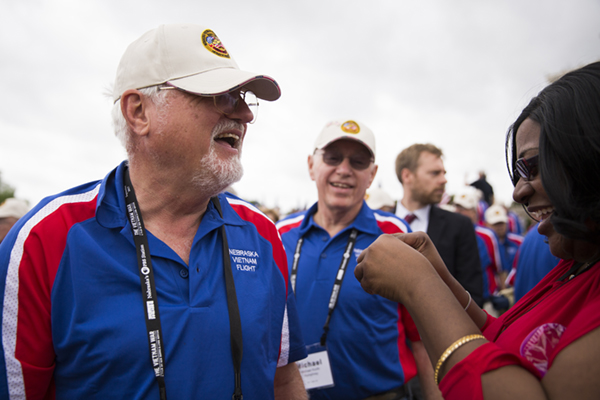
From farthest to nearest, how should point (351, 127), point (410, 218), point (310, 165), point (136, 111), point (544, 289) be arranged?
point (410, 218), point (310, 165), point (351, 127), point (136, 111), point (544, 289)

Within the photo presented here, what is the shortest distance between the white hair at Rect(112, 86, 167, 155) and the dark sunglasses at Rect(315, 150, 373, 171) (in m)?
1.83

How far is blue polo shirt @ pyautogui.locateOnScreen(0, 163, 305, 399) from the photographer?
1537 mm

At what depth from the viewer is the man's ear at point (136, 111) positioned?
6.45 ft

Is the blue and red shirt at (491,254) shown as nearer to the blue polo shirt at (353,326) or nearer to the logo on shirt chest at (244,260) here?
the blue polo shirt at (353,326)

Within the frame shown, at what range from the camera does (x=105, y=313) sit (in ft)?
5.22

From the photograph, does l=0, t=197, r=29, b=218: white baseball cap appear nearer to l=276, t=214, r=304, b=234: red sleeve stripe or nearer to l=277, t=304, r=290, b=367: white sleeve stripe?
l=276, t=214, r=304, b=234: red sleeve stripe

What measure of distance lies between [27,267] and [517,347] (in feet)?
6.07

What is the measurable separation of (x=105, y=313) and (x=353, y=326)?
176cm

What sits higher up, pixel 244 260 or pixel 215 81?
pixel 215 81

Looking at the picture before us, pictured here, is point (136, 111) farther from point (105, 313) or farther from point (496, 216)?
point (496, 216)

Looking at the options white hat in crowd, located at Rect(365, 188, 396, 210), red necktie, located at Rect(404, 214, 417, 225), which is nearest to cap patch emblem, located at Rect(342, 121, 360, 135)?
red necktie, located at Rect(404, 214, 417, 225)

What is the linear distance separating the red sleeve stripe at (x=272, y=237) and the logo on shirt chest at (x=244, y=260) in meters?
0.18

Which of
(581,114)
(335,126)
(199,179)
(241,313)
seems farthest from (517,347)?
(335,126)

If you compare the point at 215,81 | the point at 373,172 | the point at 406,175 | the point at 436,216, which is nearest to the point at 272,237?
the point at 215,81
